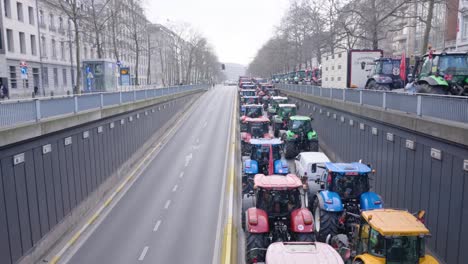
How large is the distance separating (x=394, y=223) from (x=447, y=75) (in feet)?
31.5

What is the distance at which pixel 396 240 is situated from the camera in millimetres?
8836

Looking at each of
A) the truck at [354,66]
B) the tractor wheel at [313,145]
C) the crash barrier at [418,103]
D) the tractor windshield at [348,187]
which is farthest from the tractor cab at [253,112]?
the tractor windshield at [348,187]

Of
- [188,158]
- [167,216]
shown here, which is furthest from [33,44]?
[167,216]

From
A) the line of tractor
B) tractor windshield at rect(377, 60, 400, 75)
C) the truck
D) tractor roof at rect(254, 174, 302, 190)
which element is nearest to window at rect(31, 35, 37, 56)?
the truck

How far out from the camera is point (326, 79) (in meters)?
37.3

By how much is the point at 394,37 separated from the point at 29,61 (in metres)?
78.5

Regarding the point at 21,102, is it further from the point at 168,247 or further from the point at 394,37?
the point at 394,37

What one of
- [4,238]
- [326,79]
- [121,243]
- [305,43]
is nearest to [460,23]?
[326,79]

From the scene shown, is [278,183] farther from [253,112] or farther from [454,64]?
[253,112]

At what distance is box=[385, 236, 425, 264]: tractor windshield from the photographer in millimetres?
8805

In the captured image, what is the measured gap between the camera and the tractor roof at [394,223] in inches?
345

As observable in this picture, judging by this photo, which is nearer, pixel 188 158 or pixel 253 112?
pixel 188 158

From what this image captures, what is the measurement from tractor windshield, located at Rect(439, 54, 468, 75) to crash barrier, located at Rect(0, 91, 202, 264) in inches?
611

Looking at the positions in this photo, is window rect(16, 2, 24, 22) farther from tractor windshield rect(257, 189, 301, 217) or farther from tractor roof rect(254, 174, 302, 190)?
tractor windshield rect(257, 189, 301, 217)
